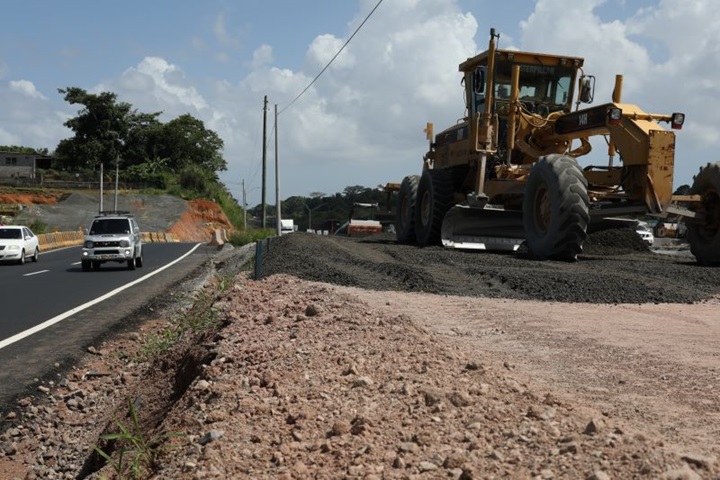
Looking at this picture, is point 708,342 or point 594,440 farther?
point 708,342

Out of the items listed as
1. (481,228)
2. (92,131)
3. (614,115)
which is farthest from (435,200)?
(92,131)

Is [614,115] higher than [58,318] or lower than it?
higher

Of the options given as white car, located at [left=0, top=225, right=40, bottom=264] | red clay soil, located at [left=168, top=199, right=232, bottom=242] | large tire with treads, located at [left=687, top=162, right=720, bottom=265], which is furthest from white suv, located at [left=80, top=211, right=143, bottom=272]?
red clay soil, located at [left=168, top=199, right=232, bottom=242]

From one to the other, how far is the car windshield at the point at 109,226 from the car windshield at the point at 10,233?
5.69 metres

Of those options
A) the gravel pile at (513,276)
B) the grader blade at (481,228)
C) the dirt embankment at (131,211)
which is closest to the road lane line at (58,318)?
the gravel pile at (513,276)

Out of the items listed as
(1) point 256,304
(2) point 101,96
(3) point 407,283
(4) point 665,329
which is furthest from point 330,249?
(2) point 101,96

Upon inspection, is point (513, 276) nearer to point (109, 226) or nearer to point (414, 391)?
point (414, 391)

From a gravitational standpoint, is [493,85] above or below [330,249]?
above

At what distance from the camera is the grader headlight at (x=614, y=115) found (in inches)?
588

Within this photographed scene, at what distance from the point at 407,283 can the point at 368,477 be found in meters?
8.44

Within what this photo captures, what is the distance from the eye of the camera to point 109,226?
2780 centimetres

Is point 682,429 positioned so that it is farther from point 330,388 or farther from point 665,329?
point 665,329

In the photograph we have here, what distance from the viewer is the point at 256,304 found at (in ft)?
34.8

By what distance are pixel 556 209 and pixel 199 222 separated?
76228 millimetres
